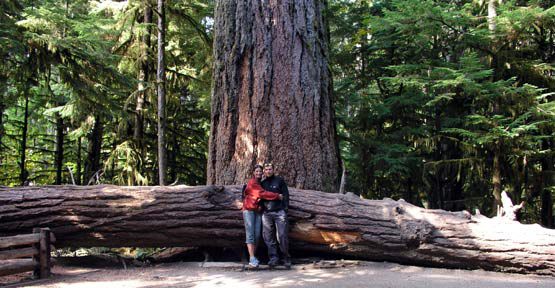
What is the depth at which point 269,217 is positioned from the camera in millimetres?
7234

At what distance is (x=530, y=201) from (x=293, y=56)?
34.3 ft

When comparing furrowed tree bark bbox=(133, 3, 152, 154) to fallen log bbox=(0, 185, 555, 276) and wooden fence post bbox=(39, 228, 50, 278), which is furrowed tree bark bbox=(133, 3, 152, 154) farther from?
wooden fence post bbox=(39, 228, 50, 278)

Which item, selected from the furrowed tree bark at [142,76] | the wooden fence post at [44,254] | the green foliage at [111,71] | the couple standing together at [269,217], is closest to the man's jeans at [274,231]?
the couple standing together at [269,217]

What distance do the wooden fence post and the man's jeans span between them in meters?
3.38

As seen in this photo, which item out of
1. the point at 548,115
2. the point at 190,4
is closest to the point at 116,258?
the point at 190,4

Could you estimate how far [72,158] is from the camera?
19781 millimetres

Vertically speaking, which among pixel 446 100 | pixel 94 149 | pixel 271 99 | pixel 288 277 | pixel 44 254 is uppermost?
pixel 446 100

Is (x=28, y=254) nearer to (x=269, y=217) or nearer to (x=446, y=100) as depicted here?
(x=269, y=217)

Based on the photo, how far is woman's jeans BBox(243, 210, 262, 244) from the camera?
7.20 meters

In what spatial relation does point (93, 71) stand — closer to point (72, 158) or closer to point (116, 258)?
point (116, 258)

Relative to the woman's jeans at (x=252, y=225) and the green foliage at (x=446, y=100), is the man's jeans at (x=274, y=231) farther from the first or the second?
the green foliage at (x=446, y=100)

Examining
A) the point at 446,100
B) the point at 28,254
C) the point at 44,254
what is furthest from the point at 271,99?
the point at 446,100

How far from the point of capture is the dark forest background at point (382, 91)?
1126 centimetres

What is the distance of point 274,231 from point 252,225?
375 millimetres
